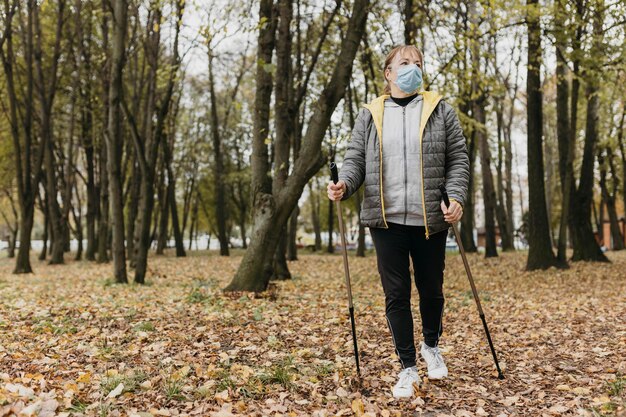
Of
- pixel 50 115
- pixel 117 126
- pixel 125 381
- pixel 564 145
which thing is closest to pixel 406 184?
pixel 125 381

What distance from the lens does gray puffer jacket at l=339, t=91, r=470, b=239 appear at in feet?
12.9

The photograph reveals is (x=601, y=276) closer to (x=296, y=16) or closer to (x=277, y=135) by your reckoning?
(x=277, y=135)

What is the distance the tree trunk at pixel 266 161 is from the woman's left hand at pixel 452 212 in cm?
494

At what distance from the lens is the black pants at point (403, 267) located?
3953 mm

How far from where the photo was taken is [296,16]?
50.8 feet

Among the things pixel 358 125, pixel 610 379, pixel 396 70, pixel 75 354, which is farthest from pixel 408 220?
pixel 75 354

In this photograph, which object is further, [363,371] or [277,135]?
[277,135]

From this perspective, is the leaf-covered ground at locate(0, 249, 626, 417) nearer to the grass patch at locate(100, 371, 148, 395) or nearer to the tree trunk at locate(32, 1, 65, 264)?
the grass patch at locate(100, 371, 148, 395)

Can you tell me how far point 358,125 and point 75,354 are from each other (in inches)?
125

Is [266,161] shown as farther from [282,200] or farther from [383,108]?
[383,108]

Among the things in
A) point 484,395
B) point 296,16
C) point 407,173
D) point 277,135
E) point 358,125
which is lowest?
point 484,395

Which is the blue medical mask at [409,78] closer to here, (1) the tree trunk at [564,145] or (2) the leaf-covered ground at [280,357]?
(2) the leaf-covered ground at [280,357]

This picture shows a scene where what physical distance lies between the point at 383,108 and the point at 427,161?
518mm

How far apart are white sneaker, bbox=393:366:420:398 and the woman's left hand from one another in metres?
1.08
